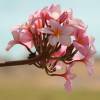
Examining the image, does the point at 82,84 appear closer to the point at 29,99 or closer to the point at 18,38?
the point at 29,99

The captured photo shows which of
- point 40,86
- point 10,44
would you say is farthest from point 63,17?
point 40,86

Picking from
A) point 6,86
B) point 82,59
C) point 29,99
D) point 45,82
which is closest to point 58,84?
point 45,82

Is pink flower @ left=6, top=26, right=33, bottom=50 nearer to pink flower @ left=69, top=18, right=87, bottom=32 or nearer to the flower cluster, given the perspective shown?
the flower cluster

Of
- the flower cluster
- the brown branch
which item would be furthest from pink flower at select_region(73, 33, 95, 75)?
the brown branch

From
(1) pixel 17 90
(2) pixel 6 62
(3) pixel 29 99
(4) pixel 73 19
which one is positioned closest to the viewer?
(2) pixel 6 62

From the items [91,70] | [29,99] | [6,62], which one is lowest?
[29,99]

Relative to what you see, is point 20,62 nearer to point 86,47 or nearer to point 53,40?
point 53,40
